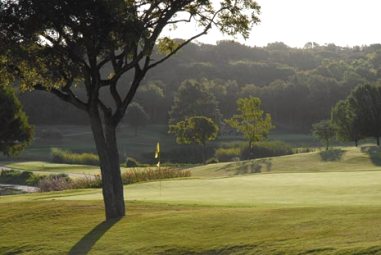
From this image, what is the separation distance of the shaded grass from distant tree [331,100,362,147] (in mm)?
51203

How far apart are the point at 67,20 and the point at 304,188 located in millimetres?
14189

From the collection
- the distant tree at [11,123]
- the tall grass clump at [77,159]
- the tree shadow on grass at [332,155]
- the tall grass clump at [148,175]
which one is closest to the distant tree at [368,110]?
the tree shadow on grass at [332,155]

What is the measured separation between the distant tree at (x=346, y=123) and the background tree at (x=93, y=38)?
5008cm

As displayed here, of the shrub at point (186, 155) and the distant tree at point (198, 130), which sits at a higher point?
the distant tree at point (198, 130)

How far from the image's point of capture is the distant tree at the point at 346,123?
218ft

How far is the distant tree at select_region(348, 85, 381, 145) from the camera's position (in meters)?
65.6

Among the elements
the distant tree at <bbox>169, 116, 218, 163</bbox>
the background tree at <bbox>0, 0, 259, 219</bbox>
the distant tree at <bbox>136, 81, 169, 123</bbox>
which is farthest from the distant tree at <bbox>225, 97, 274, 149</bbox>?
the distant tree at <bbox>136, 81, 169, 123</bbox>

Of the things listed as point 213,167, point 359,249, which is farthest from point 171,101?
point 359,249

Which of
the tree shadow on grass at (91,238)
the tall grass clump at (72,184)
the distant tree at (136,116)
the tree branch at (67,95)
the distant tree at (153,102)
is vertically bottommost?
the tree shadow on grass at (91,238)

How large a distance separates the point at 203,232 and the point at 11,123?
141 ft

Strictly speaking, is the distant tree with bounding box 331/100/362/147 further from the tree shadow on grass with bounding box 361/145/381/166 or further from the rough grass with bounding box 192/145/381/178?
the rough grass with bounding box 192/145/381/178

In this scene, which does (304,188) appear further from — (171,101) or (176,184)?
(171,101)

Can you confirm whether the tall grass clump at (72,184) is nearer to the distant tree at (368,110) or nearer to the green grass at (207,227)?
the green grass at (207,227)

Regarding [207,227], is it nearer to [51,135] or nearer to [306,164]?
[306,164]
